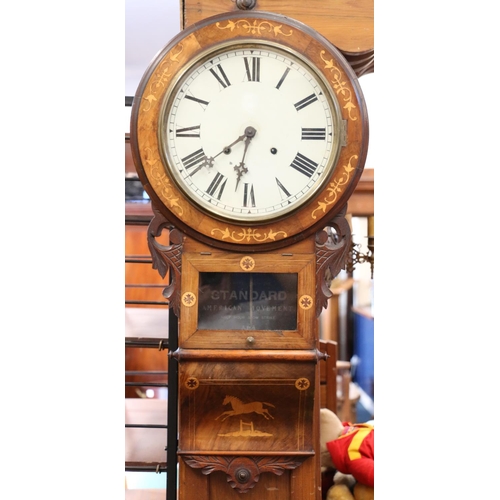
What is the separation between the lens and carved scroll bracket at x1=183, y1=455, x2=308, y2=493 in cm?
160

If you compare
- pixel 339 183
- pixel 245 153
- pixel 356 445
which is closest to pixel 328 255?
pixel 339 183

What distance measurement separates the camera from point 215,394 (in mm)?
1586

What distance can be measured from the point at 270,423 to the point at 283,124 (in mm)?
741

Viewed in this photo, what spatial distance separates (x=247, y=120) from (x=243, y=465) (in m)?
0.86

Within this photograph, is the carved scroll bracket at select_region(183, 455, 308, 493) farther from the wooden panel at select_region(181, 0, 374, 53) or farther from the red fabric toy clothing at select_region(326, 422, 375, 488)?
the wooden panel at select_region(181, 0, 374, 53)

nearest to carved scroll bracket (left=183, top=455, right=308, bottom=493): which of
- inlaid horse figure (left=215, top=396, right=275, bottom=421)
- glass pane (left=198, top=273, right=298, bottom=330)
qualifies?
inlaid horse figure (left=215, top=396, right=275, bottom=421)

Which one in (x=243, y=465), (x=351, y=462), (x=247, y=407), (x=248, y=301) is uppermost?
(x=248, y=301)

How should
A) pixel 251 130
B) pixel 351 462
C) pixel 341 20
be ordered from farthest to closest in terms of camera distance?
pixel 351 462 → pixel 341 20 → pixel 251 130

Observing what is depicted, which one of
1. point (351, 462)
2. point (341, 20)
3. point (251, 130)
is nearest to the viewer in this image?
point (251, 130)

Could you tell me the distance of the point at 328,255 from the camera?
1603 millimetres

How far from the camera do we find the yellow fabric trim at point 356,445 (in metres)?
2.07

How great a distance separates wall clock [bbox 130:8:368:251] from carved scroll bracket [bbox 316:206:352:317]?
92 mm

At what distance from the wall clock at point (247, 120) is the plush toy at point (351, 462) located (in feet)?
3.04

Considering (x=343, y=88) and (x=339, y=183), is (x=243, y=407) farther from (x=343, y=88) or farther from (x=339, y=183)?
(x=343, y=88)
